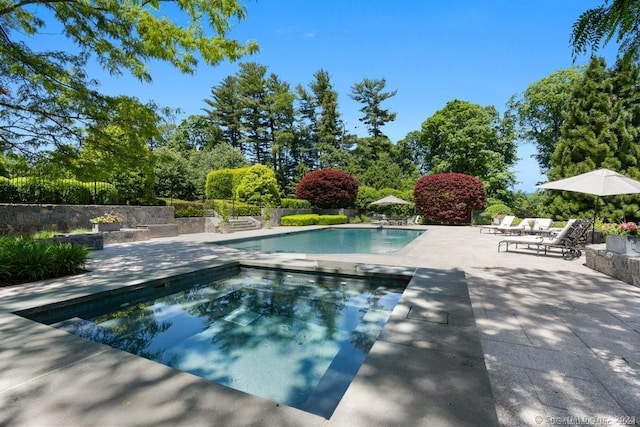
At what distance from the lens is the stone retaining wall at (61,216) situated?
Result: 29.6 ft

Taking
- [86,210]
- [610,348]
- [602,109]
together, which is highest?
[602,109]

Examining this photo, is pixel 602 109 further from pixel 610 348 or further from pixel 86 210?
pixel 86 210

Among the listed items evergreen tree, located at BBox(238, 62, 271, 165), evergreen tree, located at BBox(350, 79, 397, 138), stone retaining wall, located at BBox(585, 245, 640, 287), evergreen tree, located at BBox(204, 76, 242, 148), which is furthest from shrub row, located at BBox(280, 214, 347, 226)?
evergreen tree, located at BBox(204, 76, 242, 148)

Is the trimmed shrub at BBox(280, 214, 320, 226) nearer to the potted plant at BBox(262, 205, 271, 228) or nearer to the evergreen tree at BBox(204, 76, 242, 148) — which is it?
the potted plant at BBox(262, 205, 271, 228)

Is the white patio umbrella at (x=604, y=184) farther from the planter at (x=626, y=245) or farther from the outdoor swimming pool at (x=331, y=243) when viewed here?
the outdoor swimming pool at (x=331, y=243)

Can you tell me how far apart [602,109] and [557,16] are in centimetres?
1594

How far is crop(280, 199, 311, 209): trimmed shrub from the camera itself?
21484 millimetres

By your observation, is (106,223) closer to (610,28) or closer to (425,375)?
(425,375)

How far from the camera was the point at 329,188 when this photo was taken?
23.4 meters

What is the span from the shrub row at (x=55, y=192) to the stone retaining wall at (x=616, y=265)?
12522 millimetres

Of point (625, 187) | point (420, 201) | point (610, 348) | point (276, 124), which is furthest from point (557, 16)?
point (276, 124)

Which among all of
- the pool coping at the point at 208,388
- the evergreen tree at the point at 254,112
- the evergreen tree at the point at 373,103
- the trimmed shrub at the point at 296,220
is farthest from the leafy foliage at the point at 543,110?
the pool coping at the point at 208,388

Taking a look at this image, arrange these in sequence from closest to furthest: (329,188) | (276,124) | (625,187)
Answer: (625,187) < (329,188) < (276,124)

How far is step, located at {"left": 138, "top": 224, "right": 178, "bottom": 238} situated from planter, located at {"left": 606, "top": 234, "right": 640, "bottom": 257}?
13.5 metres
